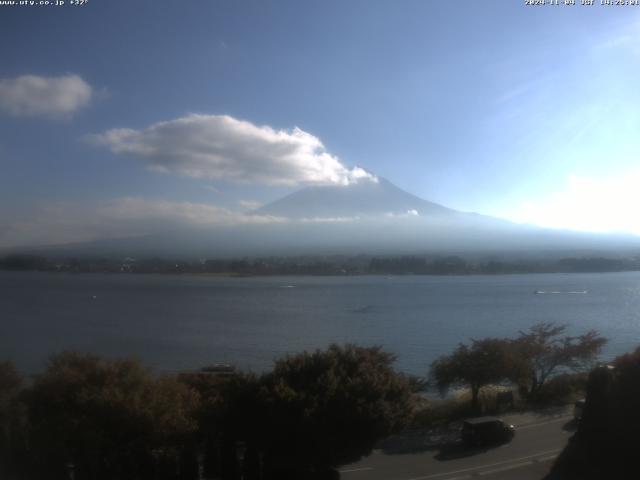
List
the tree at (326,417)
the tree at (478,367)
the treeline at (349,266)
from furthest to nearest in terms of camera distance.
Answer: the treeline at (349,266)
the tree at (478,367)
the tree at (326,417)

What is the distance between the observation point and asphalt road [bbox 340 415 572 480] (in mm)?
6402

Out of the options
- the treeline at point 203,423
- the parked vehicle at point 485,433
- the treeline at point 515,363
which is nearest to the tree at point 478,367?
the treeline at point 515,363

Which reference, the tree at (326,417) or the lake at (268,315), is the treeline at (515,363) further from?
the tree at (326,417)

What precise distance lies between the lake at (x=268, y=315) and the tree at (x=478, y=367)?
130 inches

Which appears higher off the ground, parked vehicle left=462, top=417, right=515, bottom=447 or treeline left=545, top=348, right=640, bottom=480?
treeline left=545, top=348, right=640, bottom=480

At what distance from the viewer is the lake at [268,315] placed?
16.6 meters

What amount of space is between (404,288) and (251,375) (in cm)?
3068

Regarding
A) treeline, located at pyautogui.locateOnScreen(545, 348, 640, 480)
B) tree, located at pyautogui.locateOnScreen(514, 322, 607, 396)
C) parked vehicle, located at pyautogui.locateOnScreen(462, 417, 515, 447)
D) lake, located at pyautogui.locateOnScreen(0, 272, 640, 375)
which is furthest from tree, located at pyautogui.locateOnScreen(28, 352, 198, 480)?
tree, located at pyautogui.locateOnScreen(514, 322, 607, 396)

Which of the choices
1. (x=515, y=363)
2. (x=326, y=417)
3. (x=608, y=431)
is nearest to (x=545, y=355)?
(x=515, y=363)

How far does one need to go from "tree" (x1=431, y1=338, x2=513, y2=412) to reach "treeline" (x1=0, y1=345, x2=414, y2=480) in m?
4.71

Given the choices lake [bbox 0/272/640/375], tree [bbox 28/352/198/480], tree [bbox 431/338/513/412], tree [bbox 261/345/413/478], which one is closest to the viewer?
tree [bbox 261/345/413/478]

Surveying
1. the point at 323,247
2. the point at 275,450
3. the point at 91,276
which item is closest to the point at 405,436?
the point at 275,450

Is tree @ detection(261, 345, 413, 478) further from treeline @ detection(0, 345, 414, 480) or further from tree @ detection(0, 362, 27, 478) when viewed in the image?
tree @ detection(0, 362, 27, 478)

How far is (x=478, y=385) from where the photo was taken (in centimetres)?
1092
